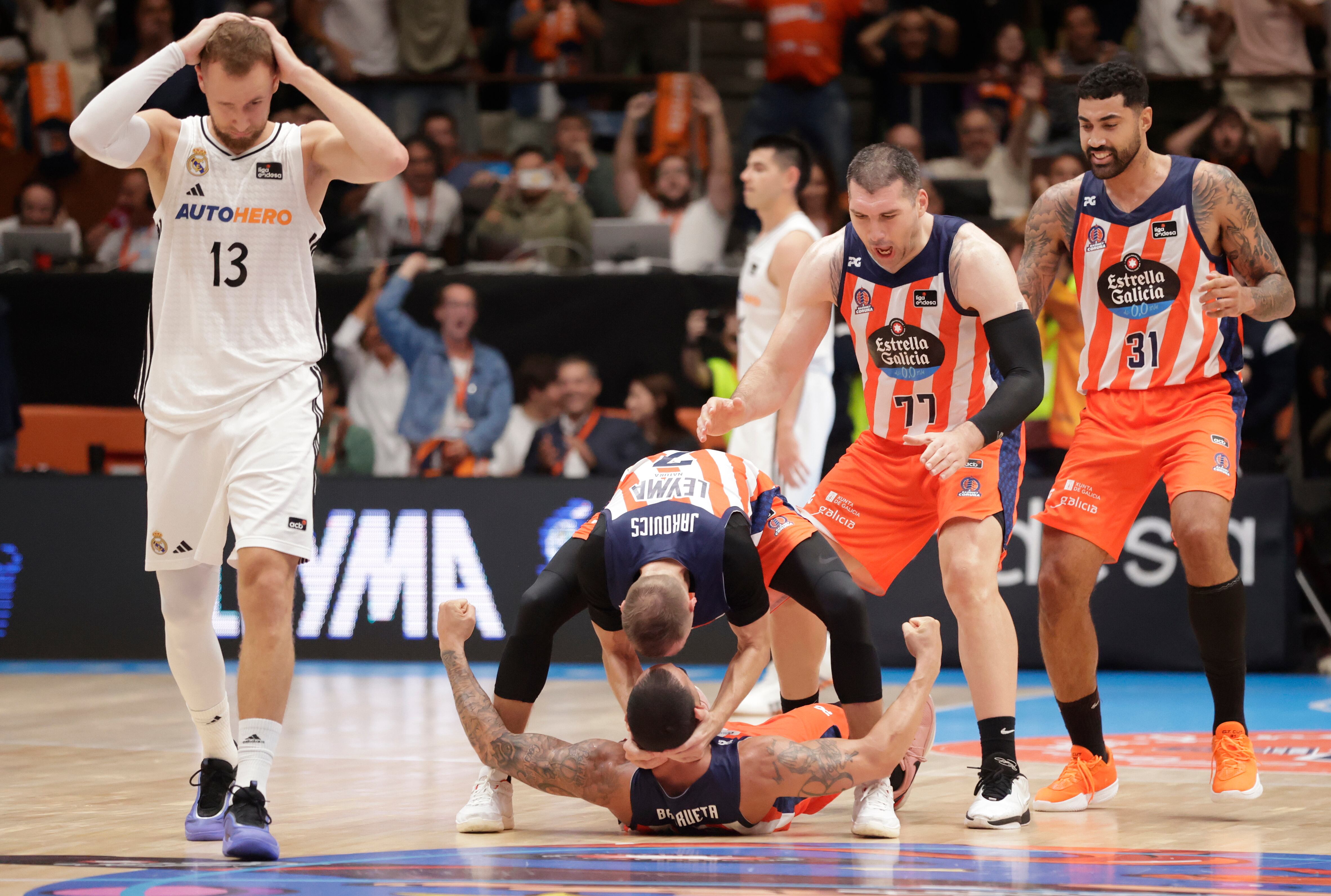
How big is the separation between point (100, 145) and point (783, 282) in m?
3.97

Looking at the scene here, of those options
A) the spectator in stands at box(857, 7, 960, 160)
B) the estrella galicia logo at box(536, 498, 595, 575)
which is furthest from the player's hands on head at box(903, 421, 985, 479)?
the spectator in stands at box(857, 7, 960, 160)

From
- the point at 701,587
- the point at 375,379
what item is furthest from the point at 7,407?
the point at 701,587

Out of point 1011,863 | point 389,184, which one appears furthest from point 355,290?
point 1011,863

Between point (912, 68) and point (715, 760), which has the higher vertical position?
point (912, 68)

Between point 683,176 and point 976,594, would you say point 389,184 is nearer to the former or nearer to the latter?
point 683,176

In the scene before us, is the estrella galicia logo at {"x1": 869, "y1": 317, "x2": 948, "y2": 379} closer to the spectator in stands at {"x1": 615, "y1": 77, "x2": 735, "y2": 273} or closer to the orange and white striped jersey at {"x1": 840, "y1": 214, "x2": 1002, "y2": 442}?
the orange and white striped jersey at {"x1": 840, "y1": 214, "x2": 1002, "y2": 442}

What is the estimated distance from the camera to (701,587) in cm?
460

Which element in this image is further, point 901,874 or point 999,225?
point 999,225

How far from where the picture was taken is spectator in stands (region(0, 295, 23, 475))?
1041 centimetres

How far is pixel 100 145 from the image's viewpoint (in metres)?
4.65

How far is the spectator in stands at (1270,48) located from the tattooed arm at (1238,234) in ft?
23.6

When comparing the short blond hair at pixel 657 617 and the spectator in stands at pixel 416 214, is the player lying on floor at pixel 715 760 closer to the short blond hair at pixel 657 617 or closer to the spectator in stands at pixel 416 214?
the short blond hair at pixel 657 617

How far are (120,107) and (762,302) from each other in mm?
4155

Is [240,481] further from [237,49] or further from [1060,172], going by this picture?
[1060,172]
